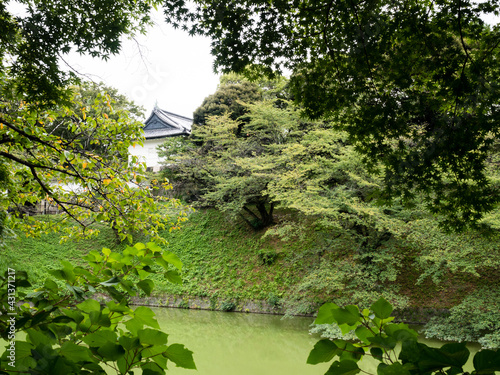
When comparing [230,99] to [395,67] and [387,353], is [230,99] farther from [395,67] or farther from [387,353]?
[387,353]

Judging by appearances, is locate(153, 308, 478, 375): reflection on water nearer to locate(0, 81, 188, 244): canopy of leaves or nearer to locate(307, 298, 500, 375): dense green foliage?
locate(0, 81, 188, 244): canopy of leaves

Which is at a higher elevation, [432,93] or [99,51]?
[432,93]

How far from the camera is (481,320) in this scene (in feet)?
14.8

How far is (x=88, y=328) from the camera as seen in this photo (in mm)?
695

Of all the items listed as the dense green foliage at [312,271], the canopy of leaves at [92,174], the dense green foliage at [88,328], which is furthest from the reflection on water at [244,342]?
the dense green foliage at [88,328]

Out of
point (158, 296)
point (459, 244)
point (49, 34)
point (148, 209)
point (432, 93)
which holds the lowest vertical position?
point (158, 296)

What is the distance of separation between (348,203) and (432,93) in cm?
355

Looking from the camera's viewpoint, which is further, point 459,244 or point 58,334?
point 459,244

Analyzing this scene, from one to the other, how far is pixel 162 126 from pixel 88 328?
16.3 metres

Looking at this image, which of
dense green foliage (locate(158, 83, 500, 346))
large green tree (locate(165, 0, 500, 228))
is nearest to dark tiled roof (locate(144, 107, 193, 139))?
dense green foliage (locate(158, 83, 500, 346))

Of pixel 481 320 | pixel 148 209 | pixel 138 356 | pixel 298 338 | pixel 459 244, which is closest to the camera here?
pixel 138 356

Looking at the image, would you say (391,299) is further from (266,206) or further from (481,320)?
(266,206)

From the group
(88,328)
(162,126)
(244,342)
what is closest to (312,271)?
(244,342)

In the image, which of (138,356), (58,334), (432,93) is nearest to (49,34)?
(58,334)
